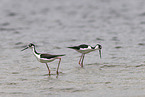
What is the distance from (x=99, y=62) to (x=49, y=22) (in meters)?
13.5

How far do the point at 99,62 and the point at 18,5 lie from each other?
26.2m

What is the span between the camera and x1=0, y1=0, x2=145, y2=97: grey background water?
9.73 metres

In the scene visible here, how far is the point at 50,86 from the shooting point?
1002 centimetres

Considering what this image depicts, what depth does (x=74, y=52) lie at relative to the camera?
15336 mm

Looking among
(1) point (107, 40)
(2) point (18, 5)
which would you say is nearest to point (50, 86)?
(1) point (107, 40)

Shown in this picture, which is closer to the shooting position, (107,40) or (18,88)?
(18,88)

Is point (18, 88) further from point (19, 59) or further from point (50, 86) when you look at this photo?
point (19, 59)

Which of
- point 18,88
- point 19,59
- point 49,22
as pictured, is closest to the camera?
point 18,88

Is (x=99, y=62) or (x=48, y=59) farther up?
(x=48, y=59)

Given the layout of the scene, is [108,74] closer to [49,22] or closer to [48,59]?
[48,59]

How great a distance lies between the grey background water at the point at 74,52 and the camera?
973cm

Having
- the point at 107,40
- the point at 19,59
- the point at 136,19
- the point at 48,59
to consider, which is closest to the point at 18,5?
the point at 136,19

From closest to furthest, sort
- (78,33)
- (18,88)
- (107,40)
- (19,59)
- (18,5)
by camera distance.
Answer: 1. (18,88)
2. (19,59)
3. (107,40)
4. (78,33)
5. (18,5)

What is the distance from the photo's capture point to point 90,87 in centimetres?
974
